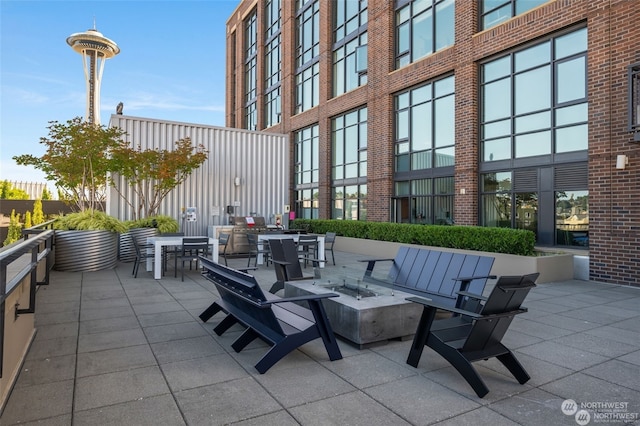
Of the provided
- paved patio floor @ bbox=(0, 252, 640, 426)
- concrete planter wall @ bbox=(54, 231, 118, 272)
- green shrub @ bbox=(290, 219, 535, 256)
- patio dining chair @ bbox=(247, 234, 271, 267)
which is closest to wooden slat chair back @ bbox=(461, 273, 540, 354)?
paved patio floor @ bbox=(0, 252, 640, 426)

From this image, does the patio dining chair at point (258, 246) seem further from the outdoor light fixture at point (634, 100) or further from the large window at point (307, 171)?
the large window at point (307, 171)

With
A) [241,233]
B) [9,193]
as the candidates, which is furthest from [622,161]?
[9,193]

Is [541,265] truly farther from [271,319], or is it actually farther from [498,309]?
[271,319]

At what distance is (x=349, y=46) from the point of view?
17.7m

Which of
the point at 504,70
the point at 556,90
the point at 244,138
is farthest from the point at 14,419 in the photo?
the point at 244,138

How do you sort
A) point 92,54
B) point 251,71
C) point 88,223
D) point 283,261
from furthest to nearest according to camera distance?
point 92,54 < point 251,71 < point 88,223 < point 283,261

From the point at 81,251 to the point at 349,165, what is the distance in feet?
35.7

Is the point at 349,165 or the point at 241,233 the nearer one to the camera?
the point at 241,233

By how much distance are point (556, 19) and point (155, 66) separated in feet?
101

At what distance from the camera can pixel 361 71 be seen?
54.4 feet

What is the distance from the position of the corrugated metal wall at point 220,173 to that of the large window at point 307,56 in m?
5.22

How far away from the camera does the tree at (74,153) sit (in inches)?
435

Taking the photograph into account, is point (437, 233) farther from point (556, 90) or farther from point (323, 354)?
point (323, 354)

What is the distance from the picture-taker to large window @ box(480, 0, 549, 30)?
10768mm
